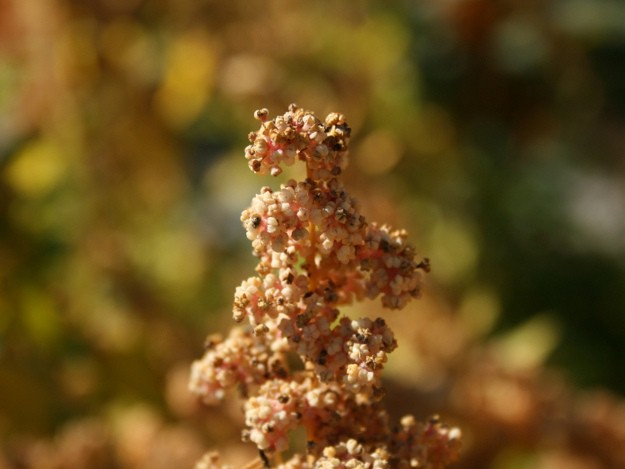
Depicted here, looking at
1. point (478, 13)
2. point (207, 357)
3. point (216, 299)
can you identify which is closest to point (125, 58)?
point (216, 299)

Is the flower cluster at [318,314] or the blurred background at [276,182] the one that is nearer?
the flower cluster at [318,314]

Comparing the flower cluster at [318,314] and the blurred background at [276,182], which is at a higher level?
the blurred background at [276,182]

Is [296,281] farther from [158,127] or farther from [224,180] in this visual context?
[224,180]

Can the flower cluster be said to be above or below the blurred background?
below

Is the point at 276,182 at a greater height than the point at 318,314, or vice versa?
the point at 276,182

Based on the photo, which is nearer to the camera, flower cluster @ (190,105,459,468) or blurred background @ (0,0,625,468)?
→ flower cluster @ (190,105,459,468)
